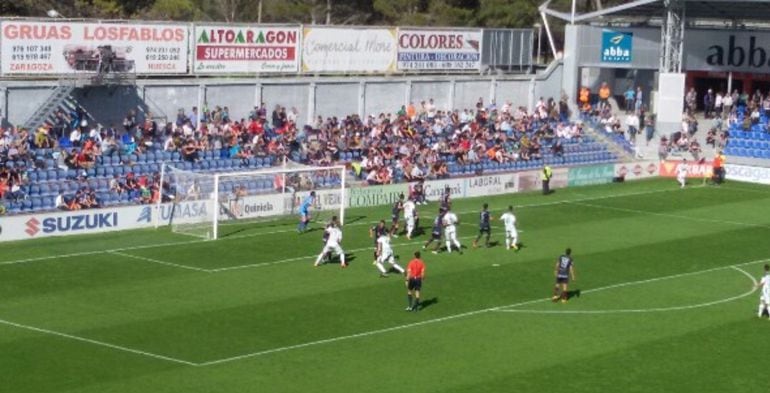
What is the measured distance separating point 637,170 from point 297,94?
57.6 feet

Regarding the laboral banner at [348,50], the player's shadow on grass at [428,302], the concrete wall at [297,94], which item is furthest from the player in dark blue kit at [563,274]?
the laboral banner at [348,50]

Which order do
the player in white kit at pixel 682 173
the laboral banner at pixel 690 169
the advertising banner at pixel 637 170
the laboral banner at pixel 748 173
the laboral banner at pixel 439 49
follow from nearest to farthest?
the player in white kit at pixel 682 173
the laboral banner at pixel 439 49
the laboral banner at pixel 748 173
the advertising banner at pixel 637 170
the laboral banner at pixel 690 169

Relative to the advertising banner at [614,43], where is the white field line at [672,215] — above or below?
below

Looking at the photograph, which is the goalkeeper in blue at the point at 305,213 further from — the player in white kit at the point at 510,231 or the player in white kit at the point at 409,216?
the player in white kit at the point at 510,231

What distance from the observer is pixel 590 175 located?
67875 mm

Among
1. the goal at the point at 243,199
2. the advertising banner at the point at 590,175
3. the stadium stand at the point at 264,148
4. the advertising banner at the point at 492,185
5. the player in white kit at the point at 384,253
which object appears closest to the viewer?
the player in white kit at the point at 384,253

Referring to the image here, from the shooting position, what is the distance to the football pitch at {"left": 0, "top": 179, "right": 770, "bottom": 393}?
103 ft

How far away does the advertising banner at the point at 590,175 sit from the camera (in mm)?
66938

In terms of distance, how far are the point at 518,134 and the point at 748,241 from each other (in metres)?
18.3

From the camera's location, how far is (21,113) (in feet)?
174

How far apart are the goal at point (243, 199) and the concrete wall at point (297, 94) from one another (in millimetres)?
4186

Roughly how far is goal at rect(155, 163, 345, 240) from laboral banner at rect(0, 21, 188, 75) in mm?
5169

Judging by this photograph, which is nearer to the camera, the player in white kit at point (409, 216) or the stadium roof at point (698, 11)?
the player in white kit at point (409, 216)

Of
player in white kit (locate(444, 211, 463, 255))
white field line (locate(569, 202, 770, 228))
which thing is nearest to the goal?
Answer: player in white kit (locate(444, 211, 463, 255))
